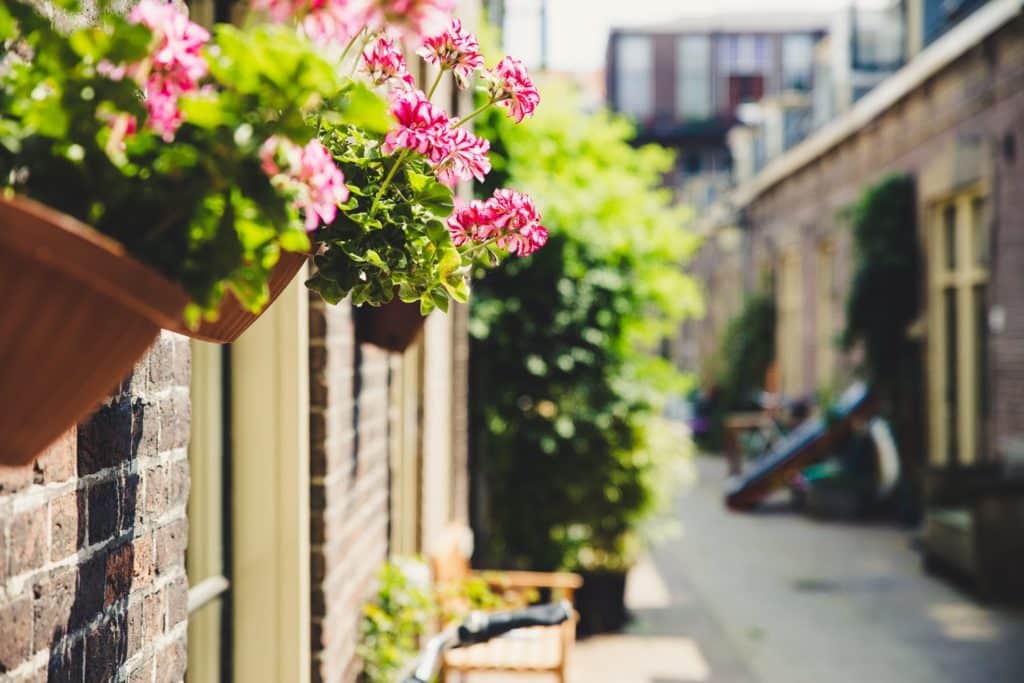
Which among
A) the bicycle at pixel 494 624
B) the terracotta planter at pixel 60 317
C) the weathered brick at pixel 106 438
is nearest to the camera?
the terracotta planter at pixel 60 317

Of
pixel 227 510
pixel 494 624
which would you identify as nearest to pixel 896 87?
pixel 494 624

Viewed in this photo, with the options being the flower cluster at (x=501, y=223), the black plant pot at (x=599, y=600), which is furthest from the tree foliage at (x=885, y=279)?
the flower cluster at (x=501, y=223)

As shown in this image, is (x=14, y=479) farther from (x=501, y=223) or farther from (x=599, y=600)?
(x=599, y=600)

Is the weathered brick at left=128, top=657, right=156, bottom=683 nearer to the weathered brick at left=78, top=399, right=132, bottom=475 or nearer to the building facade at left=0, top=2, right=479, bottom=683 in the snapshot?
the building facade at left=0, top=2, right=479, bottom=683

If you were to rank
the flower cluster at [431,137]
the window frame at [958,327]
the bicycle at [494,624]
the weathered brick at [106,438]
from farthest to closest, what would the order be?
the window frame at [958,327], the bicycle at [494,624], the weathered brick at [106,438], the flower cluster at [431,137]

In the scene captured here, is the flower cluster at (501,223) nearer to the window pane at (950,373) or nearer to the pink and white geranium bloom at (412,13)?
the pink and white geranium bloom at (412,13)

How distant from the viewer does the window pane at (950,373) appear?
1098cm

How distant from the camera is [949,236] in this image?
11.0 meters

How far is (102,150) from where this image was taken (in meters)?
0.92

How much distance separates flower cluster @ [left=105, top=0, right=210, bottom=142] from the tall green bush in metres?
5.60

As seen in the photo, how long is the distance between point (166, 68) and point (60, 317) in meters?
0.25

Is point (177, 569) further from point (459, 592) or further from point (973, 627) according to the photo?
point (973, 627)

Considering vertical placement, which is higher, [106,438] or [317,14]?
[317,14]

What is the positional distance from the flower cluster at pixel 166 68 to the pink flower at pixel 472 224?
0.55 meters
